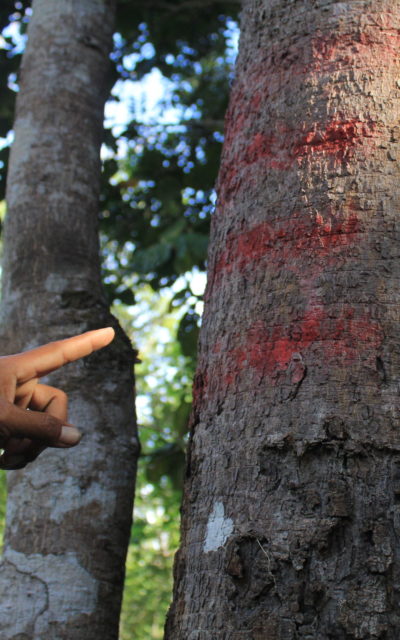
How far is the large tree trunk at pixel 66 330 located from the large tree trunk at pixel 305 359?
1033 mm

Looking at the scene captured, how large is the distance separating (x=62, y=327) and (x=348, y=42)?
1568 mm

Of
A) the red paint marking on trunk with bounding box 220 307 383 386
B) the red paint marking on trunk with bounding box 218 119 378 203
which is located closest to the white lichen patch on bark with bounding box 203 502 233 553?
the red paint marking on trunk with bounding box 220 307 383 386

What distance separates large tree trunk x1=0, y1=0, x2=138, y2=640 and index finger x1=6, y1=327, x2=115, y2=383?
4.01 ft

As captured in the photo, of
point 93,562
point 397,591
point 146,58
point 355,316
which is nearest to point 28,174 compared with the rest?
point 93,562

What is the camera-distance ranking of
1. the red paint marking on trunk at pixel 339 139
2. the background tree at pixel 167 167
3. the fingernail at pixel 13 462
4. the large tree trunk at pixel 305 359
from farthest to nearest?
the background tree at pixel 167 167 < the red paint marking on trunk at pixel 339 139 < the fingernail at pixel 13 462 < the large tree trunk at pixel 305 359

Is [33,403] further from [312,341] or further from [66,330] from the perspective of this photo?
[66,330]

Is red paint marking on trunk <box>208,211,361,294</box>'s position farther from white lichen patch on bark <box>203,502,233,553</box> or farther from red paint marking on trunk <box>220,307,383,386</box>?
white lichen patch on bark <box>203,502,233,553</box>

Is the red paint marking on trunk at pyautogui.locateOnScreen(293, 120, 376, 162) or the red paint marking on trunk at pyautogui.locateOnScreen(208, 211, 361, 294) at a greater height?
the red paint marking on trunk at pyautogui.locateOnScreen(293, 120, 376, 162)

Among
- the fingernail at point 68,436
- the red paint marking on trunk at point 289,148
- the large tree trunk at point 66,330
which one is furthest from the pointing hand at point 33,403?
the large tree trunk at point 66,330

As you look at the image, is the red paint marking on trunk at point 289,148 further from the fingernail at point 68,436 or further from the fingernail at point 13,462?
the fingernail at point 13,462

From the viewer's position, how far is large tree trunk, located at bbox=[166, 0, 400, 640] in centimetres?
157

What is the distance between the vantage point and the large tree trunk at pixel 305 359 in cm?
157

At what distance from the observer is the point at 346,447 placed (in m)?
1.64

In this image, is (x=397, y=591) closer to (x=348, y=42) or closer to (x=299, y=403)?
(x=299, y=403)
